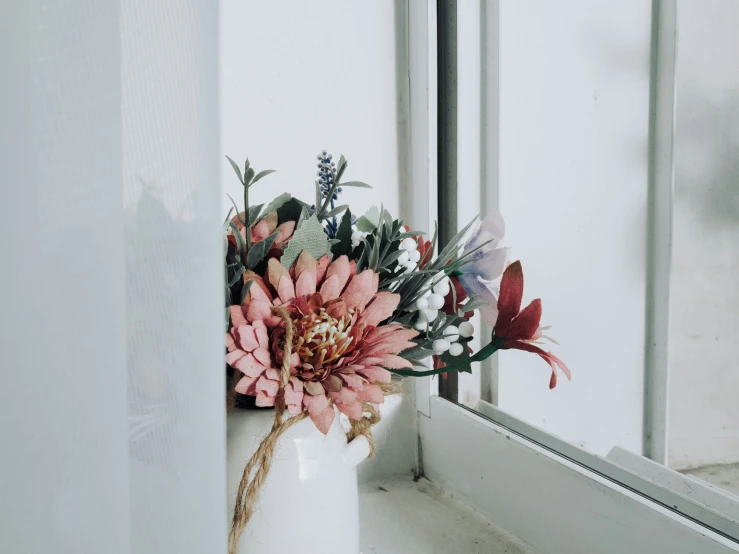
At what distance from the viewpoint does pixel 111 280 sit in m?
0.32

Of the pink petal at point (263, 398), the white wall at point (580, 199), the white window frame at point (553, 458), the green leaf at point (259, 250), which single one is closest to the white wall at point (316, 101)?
the white window frame at point (553, 458)

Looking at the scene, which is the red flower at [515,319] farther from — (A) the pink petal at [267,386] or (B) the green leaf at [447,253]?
(A) the pink petal at [267,386]

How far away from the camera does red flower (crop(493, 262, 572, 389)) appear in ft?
1.78

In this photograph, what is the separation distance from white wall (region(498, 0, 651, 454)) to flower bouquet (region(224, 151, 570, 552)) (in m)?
0.31

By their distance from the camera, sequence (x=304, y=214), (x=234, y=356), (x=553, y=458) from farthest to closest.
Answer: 1. (x=553, y=458)
2. (x=304, y=214)
3. (x=234, y=356)

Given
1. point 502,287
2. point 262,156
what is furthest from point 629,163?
point 262,156

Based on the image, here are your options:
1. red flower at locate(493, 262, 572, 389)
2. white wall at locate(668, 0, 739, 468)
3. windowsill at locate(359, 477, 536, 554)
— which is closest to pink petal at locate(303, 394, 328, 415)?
red flower at locate(493, 262, 572, 389)

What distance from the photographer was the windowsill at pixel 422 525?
0.69m

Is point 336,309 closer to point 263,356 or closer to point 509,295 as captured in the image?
point 263,356

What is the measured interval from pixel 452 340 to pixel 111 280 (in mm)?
343

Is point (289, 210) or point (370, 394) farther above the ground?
point (289, 210)

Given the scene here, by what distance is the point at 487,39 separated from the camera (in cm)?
86

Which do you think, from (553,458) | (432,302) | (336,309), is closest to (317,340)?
(336,309)

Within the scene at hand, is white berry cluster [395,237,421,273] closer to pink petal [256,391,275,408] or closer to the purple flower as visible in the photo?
the purple flower
